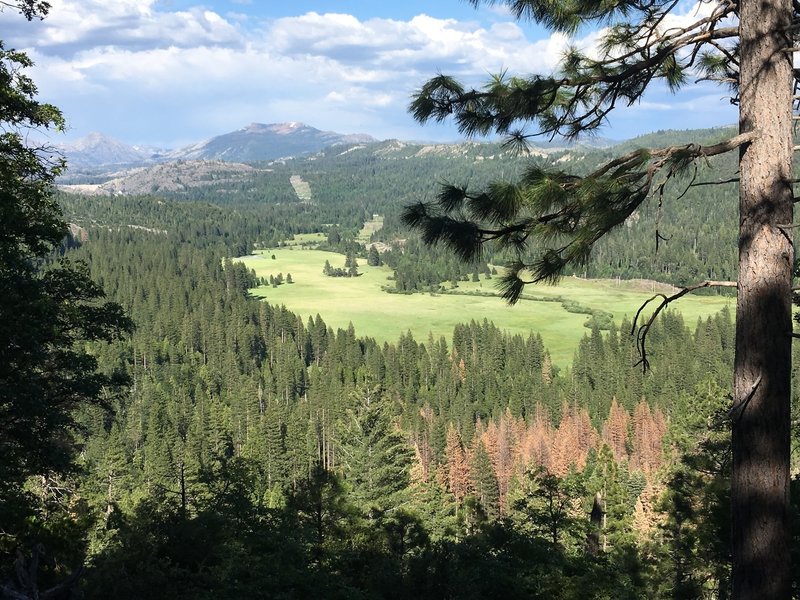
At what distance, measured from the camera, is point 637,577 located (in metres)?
18.1

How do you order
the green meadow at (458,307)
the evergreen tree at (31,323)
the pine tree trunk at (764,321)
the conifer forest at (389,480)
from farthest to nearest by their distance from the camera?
1. the green meadow at (458,307)
2. the evergreen tree at (31,323)
3. the conifer forest at (389,480)
4. the pine tree trunk at (764,321)

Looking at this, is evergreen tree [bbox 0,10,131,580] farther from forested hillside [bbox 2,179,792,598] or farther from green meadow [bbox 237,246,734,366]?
green meadow [bbox 237,246,734,366]

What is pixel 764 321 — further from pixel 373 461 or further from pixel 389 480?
pixel 389 480

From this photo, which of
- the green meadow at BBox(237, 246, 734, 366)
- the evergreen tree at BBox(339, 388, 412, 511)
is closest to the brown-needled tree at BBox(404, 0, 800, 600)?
the evergreen tree at BBox(339, 388, 412, 511)

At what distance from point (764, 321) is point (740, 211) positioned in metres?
1.13

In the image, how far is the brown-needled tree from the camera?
230 inches

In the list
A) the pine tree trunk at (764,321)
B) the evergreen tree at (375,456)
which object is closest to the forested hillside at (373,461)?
the evergreen tree at (375,456)

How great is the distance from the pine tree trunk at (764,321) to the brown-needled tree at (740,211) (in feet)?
0.03

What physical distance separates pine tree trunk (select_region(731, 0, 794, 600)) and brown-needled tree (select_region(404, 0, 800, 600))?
10 millimetres

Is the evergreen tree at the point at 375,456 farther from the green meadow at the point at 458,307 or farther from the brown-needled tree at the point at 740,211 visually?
the green meadow at the point at 458,307

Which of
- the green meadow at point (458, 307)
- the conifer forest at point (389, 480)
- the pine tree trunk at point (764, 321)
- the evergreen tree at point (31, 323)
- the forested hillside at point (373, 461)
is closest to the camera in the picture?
the pine tree trunk at point (764, 321)

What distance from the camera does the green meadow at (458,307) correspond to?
5231 inches

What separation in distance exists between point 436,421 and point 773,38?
73.4 metres

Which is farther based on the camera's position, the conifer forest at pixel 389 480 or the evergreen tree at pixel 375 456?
the evergreen tree at pixel 375 456
